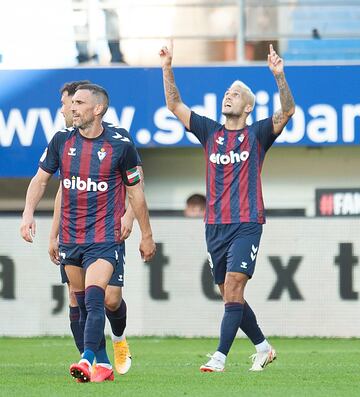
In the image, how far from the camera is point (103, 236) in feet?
27.3

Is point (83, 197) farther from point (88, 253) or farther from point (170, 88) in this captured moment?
point (170, 88)

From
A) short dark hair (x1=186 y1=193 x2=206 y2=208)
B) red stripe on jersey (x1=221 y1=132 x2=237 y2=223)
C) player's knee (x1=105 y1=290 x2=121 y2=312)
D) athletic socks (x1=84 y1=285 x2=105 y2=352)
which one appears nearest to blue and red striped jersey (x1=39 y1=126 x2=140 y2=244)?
athletic socks (x1=84 y1=285 x2=105 y2=352)

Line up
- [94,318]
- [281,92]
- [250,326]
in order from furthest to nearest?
[250,326], [281,92], [94,318]

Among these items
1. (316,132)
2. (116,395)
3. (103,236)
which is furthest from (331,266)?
(116,395)

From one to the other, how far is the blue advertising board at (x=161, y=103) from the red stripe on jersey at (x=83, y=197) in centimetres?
831

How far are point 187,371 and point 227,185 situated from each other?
4.12 ft

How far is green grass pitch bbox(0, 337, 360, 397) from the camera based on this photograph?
24.7 feet

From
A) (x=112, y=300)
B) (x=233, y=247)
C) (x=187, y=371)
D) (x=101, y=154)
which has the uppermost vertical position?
(x=101, y=154)

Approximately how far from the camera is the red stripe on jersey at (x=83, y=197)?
834 centimetres

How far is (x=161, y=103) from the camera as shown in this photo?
55.0 feet

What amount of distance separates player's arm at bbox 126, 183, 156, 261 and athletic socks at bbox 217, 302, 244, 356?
2.98 ft

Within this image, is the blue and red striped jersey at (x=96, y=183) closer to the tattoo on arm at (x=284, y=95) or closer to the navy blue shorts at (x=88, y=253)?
the navy blue shorts at (x=88, y=253)

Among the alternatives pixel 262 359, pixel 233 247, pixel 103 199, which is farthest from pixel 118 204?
pixel 262 359

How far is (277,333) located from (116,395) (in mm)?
7245
